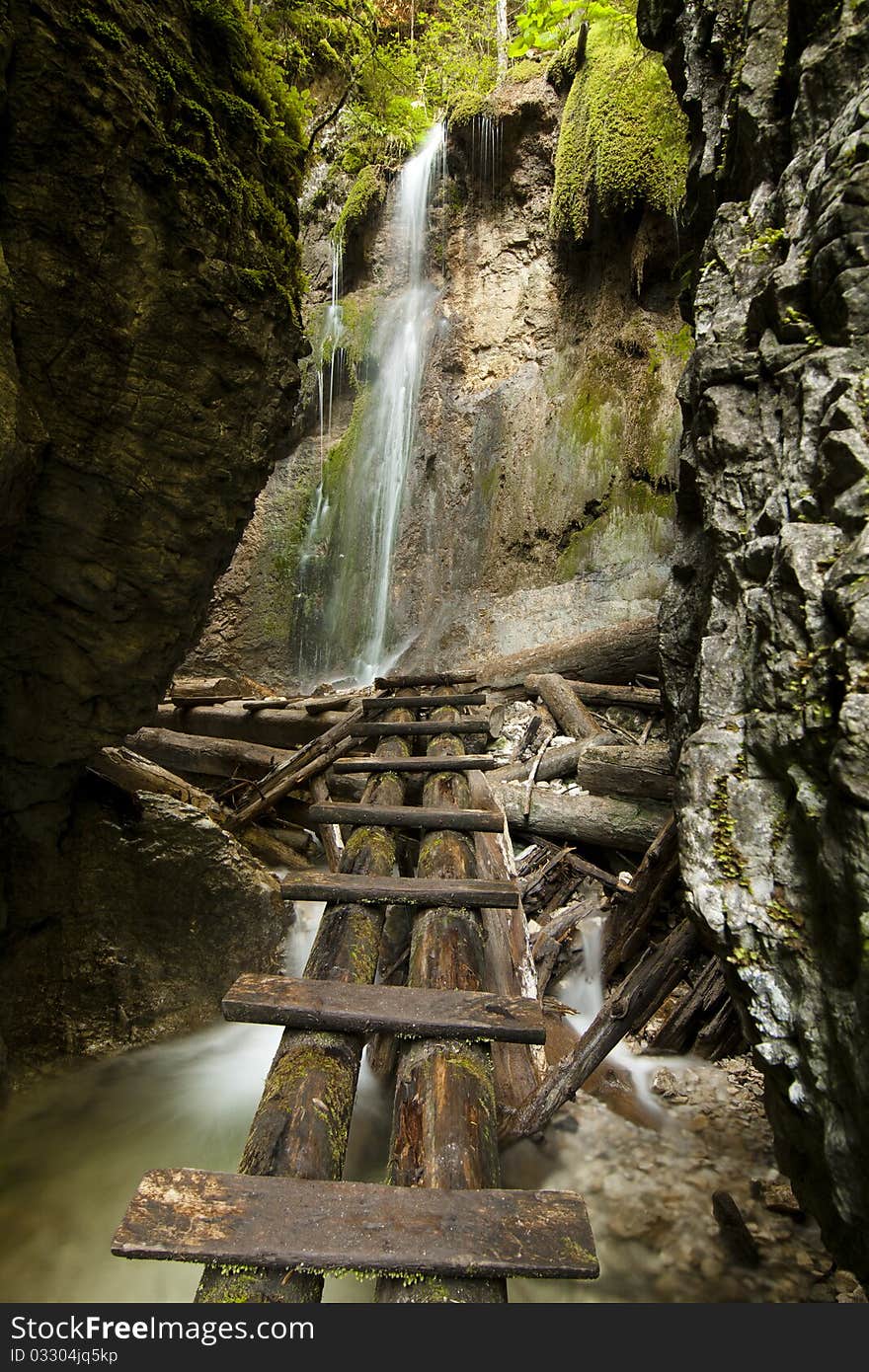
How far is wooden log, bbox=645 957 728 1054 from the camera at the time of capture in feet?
15.5

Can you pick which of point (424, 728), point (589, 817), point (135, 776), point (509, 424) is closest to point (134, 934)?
point (135, 776)

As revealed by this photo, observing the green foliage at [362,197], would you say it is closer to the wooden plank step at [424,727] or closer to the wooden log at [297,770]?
the wooden log at [297,770]

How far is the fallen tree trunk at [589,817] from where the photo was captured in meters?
5.79

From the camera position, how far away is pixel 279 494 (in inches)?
618

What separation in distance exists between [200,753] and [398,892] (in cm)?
541

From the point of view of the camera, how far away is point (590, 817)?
19.7 ft

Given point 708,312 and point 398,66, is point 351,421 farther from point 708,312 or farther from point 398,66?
point 708,312

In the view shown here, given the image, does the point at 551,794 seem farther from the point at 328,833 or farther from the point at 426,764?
the point at 328,833

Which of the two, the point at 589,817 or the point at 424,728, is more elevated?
the point at 424,728

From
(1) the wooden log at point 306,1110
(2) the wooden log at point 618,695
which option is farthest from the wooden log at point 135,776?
(2) the wooden log at point 618,695

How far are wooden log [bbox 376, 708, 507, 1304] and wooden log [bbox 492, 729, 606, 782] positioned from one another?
3876mm

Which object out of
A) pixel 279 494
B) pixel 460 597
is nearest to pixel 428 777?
pixel 460 597

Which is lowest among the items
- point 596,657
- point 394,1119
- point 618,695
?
point 394,1119

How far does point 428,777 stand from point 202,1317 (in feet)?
12.9
